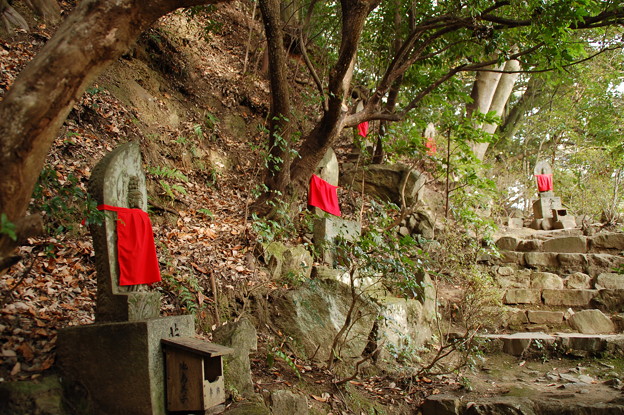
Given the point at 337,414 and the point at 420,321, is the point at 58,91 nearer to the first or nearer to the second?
the point at 337,414

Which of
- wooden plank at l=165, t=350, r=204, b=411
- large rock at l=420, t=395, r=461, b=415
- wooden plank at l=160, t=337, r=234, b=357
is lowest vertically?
large rock at l=420, t=395, r=461, b=415

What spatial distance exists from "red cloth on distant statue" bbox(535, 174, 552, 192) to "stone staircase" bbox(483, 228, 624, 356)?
9.24 feet

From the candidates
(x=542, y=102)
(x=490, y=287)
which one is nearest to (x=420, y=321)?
(x=490, y=287)

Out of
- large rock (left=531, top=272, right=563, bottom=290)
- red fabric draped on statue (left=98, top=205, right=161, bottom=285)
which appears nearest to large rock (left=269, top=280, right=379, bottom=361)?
red fabric draped on statue (left=98, top=205, right=161, bottom=285)

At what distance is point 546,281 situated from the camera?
877 centimetres

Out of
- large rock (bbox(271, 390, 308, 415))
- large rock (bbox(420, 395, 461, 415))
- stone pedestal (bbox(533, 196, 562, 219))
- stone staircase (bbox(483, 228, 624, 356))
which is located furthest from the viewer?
stone pedestal (bbox(533, 196, 562, 219))

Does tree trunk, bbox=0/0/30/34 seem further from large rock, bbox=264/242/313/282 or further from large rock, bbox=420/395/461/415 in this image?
large rock, bbox=420/395/461/415

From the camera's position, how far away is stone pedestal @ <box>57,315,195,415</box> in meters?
3.19

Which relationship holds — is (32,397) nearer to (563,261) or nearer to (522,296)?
(522,296)

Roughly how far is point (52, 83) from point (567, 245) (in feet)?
36.5

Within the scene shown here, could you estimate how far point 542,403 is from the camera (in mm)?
4461

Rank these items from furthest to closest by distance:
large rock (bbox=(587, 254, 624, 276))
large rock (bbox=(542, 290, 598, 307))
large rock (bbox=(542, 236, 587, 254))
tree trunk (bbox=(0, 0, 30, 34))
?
large rock (bbox=(542, 236, 587, 254)), large rock (bbox=(587, 254, 624, 276)), large rock (bbox=(542, 290, 598, 307)), tree trunk (bbox=(0, 0, 30, 34))

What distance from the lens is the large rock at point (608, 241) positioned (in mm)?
9766

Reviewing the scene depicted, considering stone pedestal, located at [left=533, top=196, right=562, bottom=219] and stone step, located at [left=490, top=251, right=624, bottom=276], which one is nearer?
stone step, located at [left=490, top=251, right=624, bottom=276]
